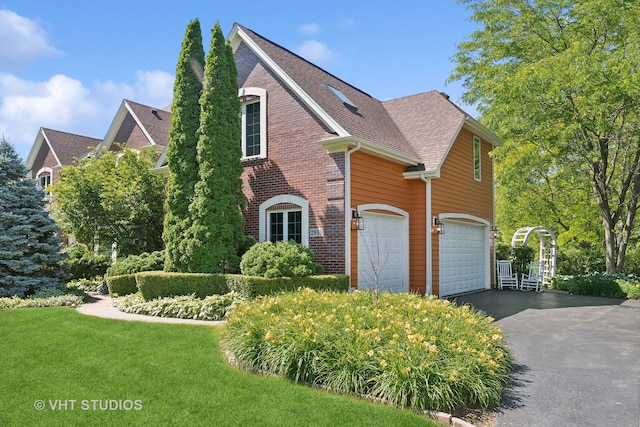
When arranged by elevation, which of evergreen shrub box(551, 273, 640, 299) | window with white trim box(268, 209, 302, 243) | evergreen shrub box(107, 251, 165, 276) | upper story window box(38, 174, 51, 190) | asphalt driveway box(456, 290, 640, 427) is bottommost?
asphalt driveway box(456, 290, 640, 427)

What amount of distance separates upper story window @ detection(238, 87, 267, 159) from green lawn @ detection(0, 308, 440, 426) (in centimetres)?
678

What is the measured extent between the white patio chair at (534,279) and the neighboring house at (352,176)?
2354 mm

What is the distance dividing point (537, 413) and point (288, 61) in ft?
38.3

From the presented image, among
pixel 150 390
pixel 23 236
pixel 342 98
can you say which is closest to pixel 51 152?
pixel 23 236

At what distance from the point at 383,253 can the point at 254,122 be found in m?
5.35

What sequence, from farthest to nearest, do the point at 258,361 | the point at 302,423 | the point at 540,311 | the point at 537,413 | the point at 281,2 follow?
the point at 540,311, the point at 281,2, the point at 258,361, the point at 537,413, the point at 302,423

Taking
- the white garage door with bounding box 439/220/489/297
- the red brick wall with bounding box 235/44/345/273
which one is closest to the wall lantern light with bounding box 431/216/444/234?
the white garage door with bounding box 439/220/489/297

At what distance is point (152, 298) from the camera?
10.9m

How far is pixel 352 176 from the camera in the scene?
11.2 m

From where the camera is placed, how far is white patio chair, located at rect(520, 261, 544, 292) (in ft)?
53.2

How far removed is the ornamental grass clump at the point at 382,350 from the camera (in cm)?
481

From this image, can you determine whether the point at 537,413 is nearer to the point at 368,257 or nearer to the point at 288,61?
the point at 368,257

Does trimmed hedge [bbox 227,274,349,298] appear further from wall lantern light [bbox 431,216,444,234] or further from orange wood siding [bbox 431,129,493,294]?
orange wood siding [bbox 431,129,493,294]

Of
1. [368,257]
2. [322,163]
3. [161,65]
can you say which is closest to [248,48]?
[161,65]
